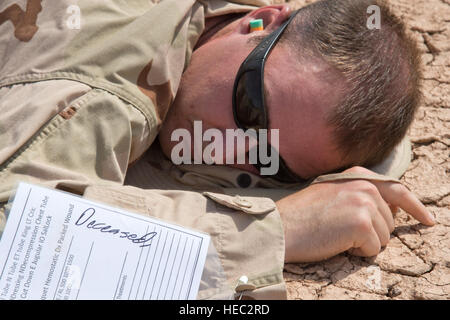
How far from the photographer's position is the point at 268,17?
2092 mm

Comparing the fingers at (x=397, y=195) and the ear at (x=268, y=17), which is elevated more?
the ear at (x=268, y=17)

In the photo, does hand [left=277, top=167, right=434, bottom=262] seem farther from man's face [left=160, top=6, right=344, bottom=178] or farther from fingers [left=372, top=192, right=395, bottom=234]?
man's face [left=160, top=6, right=344, bottom=178]

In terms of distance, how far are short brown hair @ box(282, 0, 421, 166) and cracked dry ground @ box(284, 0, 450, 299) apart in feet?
0.79

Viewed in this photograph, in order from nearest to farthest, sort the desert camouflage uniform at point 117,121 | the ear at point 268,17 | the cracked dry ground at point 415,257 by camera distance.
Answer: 1. the desert camouflage uniform at point 117,121
2. the cracked dry ground at point 415,257
3. the ear at point 268,17

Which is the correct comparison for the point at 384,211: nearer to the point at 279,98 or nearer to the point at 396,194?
the point at 396,194

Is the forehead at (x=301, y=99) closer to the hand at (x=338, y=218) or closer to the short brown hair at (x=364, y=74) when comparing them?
the short brown hair at (x=364, y=74)

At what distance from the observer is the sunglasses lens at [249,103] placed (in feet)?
6.01

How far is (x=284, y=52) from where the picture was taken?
74.8 inches

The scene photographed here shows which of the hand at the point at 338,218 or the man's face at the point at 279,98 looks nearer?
the hand at the point at 338,218

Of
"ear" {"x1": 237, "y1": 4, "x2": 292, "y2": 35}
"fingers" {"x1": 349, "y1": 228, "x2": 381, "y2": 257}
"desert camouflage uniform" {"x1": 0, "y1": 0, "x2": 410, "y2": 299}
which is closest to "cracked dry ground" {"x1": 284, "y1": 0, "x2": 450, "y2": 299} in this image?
"fingers" {"x1": 349, "y1": 228, "x2": 381, "y2": 257}

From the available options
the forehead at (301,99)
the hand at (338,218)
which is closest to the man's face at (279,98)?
the forehead at (301,99)

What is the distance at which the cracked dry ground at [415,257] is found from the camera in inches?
66.4

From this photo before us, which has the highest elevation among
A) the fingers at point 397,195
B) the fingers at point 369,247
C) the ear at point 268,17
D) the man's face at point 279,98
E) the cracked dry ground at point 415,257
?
the ear at point 268,17

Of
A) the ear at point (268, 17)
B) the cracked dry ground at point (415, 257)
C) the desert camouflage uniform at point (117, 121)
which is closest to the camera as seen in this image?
the desert camouflage uniform at point (117, 121)
